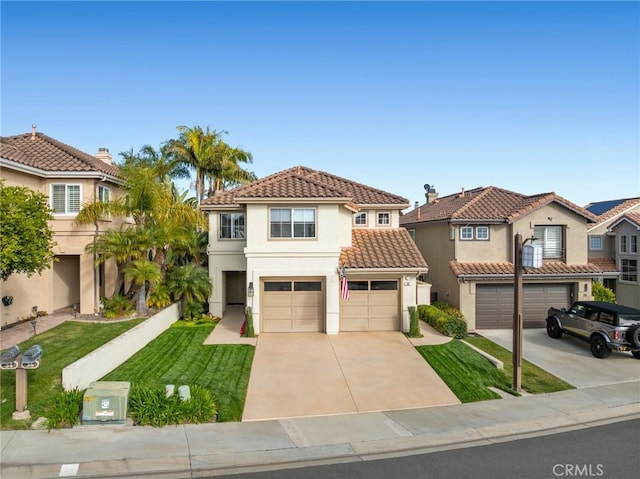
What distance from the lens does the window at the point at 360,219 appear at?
21.0 meters

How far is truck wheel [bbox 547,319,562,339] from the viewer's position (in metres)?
17.5

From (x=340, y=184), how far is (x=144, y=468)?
1609 centimetres

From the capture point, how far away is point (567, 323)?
16922 mm

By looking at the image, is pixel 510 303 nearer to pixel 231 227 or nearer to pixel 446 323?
pixel 446 323

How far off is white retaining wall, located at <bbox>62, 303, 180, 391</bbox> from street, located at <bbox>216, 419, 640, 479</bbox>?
Answer: 5.13m

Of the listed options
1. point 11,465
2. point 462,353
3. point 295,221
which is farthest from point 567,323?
point 11,465

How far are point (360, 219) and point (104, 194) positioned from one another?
1171 centimetres

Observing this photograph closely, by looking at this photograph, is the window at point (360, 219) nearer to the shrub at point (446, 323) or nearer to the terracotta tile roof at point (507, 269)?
the terracotta tile roof at point (507, 269)

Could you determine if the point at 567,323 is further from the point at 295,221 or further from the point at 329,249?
the point at 295,221

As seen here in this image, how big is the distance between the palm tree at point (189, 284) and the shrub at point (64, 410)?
29.9ft

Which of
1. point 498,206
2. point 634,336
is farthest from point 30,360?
point 498,206

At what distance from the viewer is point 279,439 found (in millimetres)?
8875

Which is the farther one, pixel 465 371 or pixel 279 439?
pixel 465 371

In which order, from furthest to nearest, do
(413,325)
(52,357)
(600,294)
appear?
(600,294) → (413,325) → (52,357)
